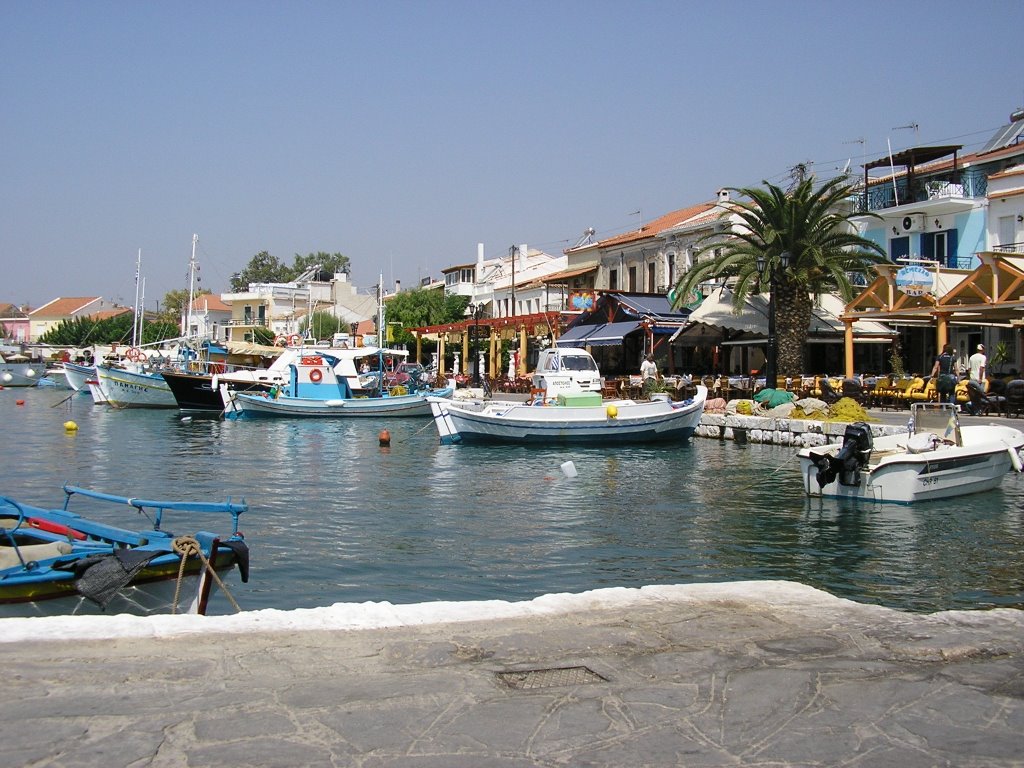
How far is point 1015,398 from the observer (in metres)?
22.8

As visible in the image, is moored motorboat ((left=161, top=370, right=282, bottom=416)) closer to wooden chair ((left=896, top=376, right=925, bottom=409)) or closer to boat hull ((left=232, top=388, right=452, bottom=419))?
boat hull ((left=232, top=388, right=452, bottom=419))

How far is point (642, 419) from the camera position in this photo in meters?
24.9

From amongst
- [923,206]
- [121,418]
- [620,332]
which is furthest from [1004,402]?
[121,418]

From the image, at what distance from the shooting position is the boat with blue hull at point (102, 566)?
24.4ft

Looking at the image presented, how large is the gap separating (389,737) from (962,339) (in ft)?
112

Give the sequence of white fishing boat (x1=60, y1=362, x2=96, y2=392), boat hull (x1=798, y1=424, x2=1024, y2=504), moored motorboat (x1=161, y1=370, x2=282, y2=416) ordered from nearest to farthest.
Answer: boat hull (x1=798, y1=424, x2=1024, y2=504)
moored motorboat (x1=161, y1=370, x2=282, y2=416)
white fishing boat (x1=60, y1=362, x2=96, y2=392)

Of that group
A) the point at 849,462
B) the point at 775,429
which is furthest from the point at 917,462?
the point at 775,429

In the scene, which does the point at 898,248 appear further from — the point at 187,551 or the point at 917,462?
the point at 187,551

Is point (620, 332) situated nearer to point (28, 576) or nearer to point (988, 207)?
point (988, 207)

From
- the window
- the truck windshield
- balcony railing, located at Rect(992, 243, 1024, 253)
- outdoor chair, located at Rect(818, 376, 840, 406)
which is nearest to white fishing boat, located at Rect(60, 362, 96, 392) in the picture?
the truck windshield

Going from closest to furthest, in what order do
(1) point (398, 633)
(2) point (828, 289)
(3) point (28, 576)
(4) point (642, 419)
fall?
(1) point (398, 633) → (3) point (28, 576) → (4) point (642, 419) → (2) point (828, 289)

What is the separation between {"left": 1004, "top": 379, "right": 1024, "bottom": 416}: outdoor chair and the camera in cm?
2267

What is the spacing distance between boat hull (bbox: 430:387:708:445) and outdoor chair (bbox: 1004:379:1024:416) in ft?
24.4

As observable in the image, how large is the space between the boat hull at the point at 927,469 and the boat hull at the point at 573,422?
28.1ft
